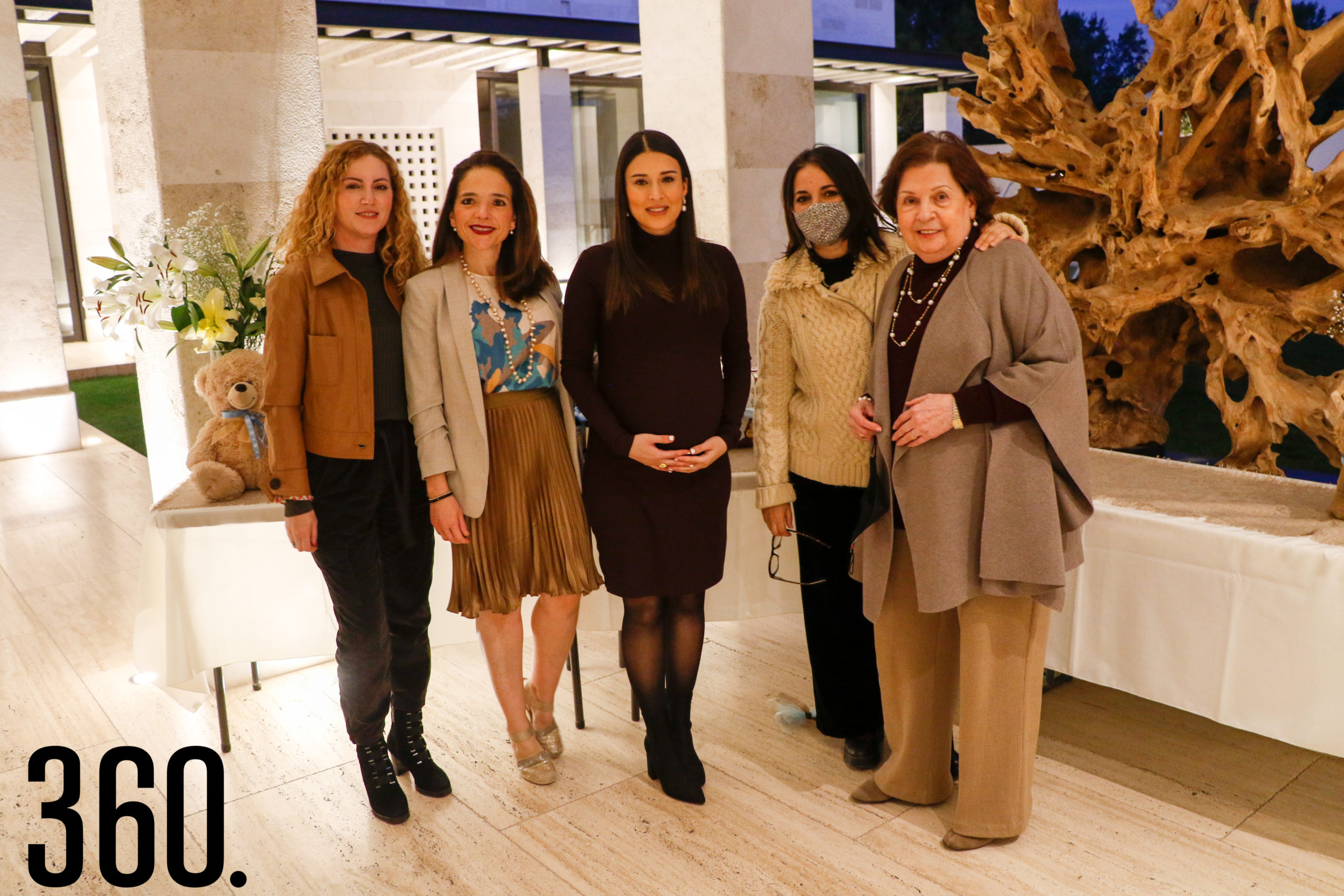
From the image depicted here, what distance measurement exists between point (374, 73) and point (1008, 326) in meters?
12.2

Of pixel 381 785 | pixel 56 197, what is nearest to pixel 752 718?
pixel 381 785

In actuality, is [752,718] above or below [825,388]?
below

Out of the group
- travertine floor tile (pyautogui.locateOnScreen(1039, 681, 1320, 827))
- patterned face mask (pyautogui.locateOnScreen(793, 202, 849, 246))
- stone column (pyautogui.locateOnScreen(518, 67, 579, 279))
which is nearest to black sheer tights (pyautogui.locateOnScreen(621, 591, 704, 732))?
patterned face mask (pyautogui.locateOnScreen(793, 202, 849, 246))

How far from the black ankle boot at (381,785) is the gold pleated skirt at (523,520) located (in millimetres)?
430

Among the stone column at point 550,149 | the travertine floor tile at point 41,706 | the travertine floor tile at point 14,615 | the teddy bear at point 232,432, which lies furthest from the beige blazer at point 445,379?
the stone column at point 550,149

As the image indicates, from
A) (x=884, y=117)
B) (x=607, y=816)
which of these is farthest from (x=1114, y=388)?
(x=884, y=117)

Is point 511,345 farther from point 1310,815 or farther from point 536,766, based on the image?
point 1310,815

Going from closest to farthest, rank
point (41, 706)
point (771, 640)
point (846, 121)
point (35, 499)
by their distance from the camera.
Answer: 1. point (41, 706)
2. point (771, 640)
3. point (35, 499)
4. point (846, 121)

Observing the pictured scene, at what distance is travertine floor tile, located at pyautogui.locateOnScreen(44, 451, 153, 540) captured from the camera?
5.85 metres

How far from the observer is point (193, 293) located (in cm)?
298

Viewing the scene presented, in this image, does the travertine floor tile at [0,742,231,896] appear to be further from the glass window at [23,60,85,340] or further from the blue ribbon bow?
the glass window at [23,60,85,340]

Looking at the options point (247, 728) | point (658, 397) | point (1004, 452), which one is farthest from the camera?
point (247, 728)

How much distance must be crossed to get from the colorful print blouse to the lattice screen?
33.4 feet

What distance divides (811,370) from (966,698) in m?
0.84
